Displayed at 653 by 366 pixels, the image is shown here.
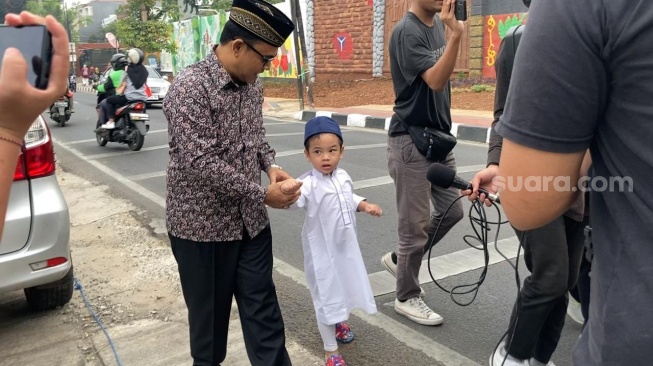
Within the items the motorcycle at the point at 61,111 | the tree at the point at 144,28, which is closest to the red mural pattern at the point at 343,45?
the motorcycle at the point at 61,111

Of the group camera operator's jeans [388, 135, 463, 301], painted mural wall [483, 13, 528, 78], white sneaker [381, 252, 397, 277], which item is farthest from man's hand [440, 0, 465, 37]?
painted mural wall [483, 13, 528, 78]

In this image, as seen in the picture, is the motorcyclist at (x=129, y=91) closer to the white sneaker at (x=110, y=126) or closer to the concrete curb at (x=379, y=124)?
the white sneaker at (x=110, y=126)

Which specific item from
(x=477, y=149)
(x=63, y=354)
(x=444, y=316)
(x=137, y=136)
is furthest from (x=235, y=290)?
(x=137, y=136)

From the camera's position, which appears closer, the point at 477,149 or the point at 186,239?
the point at 186,239

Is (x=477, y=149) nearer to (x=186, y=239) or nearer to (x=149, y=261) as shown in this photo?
(x=149, y=261)

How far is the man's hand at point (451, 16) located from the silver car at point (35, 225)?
2193 millimetres

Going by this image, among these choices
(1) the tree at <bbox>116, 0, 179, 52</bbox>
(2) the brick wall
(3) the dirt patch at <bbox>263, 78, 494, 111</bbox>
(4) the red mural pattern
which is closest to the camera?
(3) the dirt patch at <bbox>263, 78, 494, 111</bbox>

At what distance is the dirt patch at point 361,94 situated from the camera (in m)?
13.4

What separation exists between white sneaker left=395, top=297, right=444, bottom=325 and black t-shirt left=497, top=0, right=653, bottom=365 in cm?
227

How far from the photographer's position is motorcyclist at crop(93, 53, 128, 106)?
32.6ft

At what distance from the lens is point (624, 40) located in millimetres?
958

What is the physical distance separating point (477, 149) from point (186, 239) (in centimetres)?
709

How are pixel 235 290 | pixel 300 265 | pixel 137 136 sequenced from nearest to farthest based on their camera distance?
pixel 235 290 → pixel 300 265 → pixel 137 136

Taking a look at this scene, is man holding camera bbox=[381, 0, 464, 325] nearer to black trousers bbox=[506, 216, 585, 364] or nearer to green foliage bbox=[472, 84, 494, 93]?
black trousers bbox=[506, 216, 585, 364]
